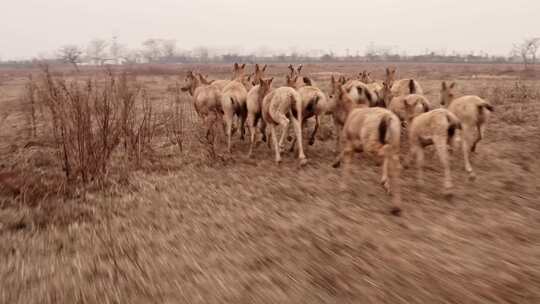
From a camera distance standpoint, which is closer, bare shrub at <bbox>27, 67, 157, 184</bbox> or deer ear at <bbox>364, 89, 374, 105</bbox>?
bare shrub at <bbox>27, 67, 157, 184</bbox>

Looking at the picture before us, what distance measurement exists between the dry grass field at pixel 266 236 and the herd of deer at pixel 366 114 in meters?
0.64

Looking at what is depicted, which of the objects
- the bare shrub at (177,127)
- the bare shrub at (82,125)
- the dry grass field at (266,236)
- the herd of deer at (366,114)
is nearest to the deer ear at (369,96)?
the herd of deer at (366,114)

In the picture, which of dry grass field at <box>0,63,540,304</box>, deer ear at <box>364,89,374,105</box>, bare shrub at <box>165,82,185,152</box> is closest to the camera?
dry grass field at <box>0,63,540,304</box>

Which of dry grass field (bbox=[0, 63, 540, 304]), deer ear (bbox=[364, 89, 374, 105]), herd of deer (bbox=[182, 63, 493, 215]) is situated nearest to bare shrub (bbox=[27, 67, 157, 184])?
dry grass field (bbox=[0, 63, 540, 304])

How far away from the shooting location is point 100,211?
20.0ft

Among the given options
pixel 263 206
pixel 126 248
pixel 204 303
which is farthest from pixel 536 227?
pixel 126 248

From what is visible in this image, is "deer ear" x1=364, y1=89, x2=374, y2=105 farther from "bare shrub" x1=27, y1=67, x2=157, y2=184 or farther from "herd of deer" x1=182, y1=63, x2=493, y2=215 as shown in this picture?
"bare shrub" x1=27, y1=67, x2=157, y2=184

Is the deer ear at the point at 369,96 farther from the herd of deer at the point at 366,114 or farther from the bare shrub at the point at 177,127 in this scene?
the bare shrub at the point at 177,127

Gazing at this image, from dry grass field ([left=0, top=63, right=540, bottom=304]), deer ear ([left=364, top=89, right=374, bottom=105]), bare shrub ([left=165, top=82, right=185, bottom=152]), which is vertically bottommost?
dry grass field ([left=0, top=63, right=540, bottom=304])

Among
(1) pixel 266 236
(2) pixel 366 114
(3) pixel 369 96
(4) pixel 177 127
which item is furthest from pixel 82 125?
(3) pixel 369 96

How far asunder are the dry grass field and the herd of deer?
2.09 ft

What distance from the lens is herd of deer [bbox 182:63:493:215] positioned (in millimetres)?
6332

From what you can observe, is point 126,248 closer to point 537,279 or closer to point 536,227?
point 537,279

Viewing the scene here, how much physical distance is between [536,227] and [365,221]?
2203 millimetres
